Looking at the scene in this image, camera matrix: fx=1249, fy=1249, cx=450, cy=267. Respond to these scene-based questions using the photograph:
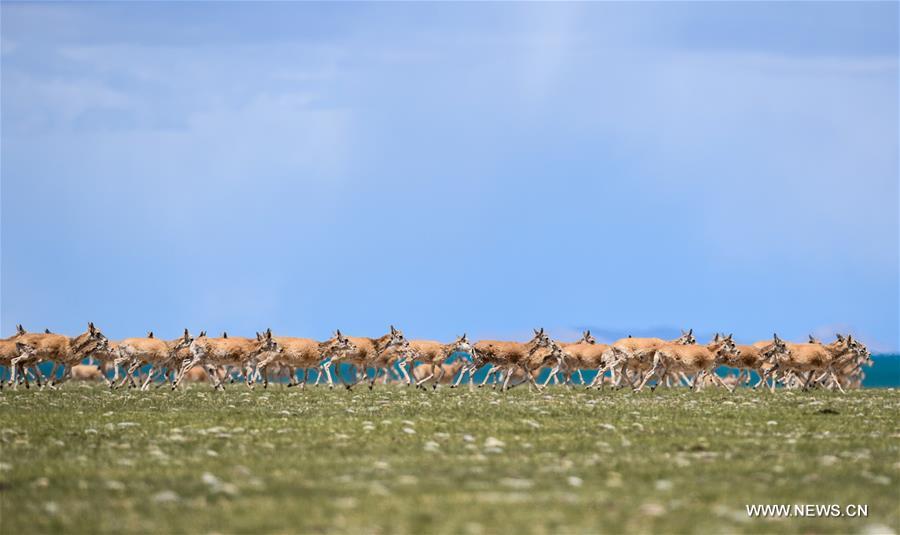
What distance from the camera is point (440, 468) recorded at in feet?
59.7

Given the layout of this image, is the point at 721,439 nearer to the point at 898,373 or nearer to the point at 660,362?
the point at 660,362

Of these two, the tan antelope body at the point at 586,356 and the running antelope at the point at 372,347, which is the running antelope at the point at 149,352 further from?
the tan antelope body at the point at 586,356

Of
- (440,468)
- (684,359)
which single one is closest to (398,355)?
(684,359)

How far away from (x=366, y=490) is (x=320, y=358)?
3698 centimetres

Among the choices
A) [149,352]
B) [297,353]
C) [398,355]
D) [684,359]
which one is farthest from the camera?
[398,355]

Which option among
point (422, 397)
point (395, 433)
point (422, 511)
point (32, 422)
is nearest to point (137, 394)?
point (422, 397)

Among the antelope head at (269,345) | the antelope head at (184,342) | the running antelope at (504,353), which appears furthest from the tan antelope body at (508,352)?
the antelope head at (184,342)

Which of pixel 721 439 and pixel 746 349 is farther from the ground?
pixel 746 349

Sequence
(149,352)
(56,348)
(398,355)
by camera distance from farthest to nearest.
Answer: (398,355) < (149,352) < (56,348)

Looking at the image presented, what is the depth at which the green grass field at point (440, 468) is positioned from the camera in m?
13.8

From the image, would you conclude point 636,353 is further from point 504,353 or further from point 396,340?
point 396,340

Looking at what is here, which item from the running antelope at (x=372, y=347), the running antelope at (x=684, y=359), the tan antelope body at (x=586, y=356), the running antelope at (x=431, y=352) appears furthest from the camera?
the tan antelope body at (x=586, y=356)

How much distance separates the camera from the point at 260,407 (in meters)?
33.4

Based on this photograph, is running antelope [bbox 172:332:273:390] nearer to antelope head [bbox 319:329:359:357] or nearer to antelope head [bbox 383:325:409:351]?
antelope head [bbox 319:329:359:357]
